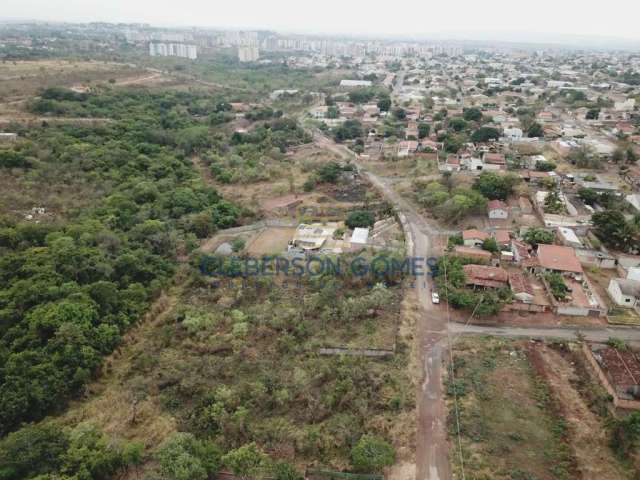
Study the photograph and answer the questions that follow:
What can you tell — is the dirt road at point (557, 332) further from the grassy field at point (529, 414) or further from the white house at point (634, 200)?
the white house at point (634, 200)

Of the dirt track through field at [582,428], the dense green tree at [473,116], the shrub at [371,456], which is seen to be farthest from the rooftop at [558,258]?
the dense green tree at [473,116]

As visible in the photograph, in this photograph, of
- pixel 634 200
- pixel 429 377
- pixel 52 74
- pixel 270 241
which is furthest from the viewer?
pixel 52 74

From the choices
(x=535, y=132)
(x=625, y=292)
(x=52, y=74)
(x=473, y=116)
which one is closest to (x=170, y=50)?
(x=52, y=74)

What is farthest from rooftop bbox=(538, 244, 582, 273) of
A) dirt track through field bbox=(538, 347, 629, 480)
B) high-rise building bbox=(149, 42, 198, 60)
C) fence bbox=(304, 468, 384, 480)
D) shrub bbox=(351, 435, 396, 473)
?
high-rise building bbox=(149, 42, 198, 60)

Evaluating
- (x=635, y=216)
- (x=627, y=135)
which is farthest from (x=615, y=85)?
(x=635, y=216)

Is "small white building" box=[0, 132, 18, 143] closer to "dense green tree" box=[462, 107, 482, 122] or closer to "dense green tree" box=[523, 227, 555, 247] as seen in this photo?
"dense green tree" box=[523, 227, 555, 247]

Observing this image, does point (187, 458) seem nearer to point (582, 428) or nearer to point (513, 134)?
point (582, 428)
